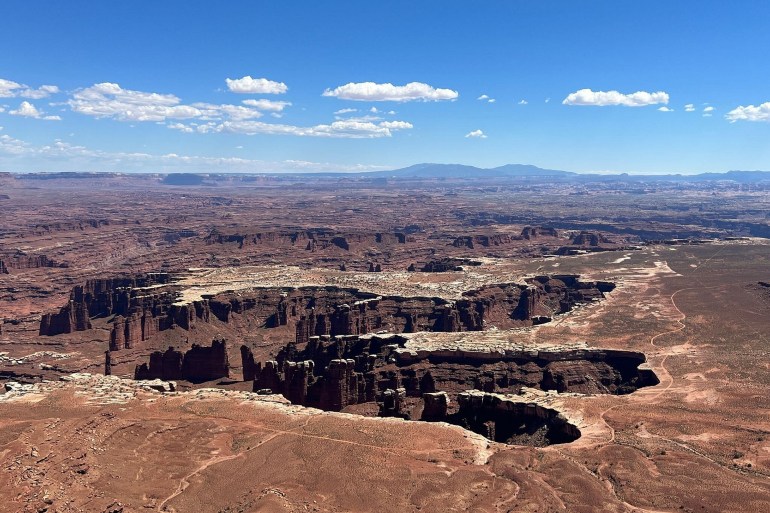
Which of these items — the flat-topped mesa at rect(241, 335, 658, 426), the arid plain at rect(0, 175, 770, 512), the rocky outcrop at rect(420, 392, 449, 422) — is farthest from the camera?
the flat-topped mesa at rect(241, 335, 658, 426)

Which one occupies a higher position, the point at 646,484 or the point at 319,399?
the point at 646,484

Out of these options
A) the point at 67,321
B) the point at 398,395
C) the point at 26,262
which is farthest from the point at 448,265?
the point at 26,262

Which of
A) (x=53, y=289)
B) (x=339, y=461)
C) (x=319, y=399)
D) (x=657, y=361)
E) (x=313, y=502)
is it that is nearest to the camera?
(x=313, y=502)

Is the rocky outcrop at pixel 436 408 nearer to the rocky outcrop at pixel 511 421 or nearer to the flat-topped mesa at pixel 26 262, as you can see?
the rocky outcrop at pixel 511 421

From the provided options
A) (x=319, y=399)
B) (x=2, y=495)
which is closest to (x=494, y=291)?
(x=319, y=399)

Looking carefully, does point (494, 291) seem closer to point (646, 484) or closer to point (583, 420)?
point (583, 420)

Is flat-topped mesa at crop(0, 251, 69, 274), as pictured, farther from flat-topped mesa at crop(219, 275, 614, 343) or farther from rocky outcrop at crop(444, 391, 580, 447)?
rocky outcrop at crop(444, 391, 580, 447)

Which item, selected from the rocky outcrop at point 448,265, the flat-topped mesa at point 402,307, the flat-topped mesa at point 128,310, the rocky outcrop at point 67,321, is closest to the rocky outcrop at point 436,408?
the flat-topped mesa at point 402,307

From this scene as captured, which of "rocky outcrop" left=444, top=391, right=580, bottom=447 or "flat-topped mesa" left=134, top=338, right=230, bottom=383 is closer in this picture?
"rocky outcrop" left=444, top=391, right=580, bottom=447

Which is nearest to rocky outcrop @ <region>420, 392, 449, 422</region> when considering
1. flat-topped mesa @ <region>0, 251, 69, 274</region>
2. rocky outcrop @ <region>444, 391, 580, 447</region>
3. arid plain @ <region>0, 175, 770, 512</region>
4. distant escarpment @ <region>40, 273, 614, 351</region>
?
arid plain @ <region>0, 175, 770, 512</region>
